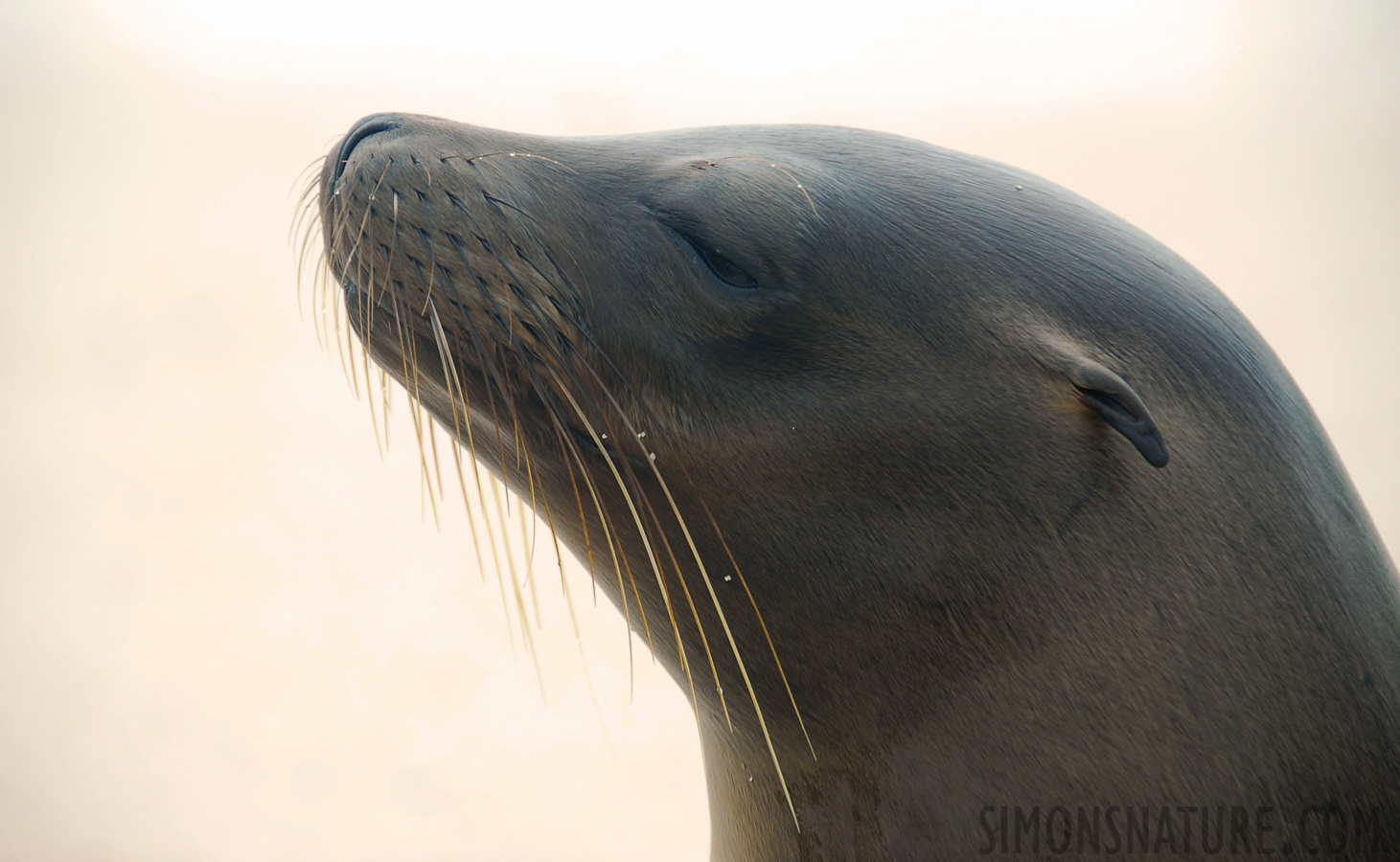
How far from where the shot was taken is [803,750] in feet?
2.09

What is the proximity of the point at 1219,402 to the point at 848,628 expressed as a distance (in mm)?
276

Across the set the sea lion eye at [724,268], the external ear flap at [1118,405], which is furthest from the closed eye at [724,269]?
the external ear flap at [1118,405]

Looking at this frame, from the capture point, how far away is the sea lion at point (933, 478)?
567mm

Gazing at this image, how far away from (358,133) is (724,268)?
269 millimetres

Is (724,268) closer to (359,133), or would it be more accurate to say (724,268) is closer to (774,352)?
(774,352)

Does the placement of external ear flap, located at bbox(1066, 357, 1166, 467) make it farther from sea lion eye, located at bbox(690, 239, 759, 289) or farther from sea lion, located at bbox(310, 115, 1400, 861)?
sea lion eye, located at bbox(690, 239, 759, 289)

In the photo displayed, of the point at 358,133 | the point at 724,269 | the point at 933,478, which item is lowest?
the point at 933,478

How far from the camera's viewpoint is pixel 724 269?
584 millimetres

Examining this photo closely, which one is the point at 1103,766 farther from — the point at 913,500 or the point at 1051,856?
the point at 913,500

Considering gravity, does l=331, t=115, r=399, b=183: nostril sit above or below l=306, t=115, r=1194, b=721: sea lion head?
above

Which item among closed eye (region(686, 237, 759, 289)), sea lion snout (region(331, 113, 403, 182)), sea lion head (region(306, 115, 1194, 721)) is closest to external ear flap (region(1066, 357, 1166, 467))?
sea lion head (region(306, 115, 1194, 721))

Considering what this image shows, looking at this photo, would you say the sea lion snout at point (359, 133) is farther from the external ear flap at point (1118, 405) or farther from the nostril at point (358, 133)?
the external ear flap at point (1118, 405)

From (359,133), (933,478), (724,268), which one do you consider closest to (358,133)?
(359,133)

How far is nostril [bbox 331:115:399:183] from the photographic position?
630 millimetres
